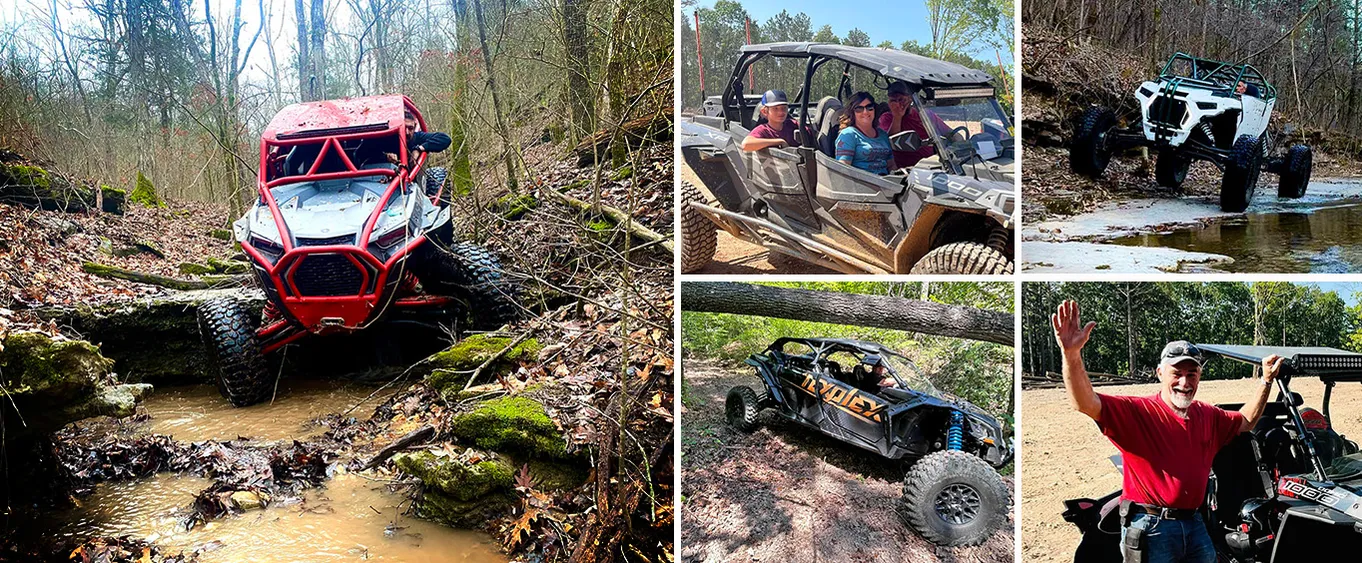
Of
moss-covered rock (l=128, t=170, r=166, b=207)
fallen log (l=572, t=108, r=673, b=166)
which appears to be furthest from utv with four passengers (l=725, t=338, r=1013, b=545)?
moss-covered rock (l=128, t=170, r=166, b=207)

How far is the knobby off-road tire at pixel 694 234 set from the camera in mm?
3420

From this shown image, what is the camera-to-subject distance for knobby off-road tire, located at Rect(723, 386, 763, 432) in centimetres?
363

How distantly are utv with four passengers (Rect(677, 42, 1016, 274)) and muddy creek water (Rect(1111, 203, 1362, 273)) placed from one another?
620 mm

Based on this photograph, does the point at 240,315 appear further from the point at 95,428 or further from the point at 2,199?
the point at 2,199

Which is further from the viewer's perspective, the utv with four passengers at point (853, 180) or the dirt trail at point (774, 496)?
the dirt trail at point (774, 496)

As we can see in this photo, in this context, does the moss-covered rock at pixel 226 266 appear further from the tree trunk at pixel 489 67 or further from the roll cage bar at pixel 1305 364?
the roll cage bar at pixel 1305 364

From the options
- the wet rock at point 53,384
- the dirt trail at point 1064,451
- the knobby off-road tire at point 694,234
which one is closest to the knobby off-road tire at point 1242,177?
the dirt trail at point 1064,451

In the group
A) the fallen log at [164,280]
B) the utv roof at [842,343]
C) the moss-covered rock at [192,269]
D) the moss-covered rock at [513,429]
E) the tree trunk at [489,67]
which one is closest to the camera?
the utv roof at [842,343]

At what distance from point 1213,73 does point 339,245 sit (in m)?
5.26

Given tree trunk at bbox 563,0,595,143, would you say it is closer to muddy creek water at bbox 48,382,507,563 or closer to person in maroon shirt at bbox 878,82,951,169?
muddy creek water at bbox 48,382,507,563

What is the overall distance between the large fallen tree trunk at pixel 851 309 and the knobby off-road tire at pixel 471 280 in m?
3.44

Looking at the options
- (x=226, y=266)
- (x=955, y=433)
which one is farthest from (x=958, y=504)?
(x=226, y=266)

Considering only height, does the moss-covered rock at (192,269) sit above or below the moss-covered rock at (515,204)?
below

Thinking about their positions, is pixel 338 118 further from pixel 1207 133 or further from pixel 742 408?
pixel 1207 133
